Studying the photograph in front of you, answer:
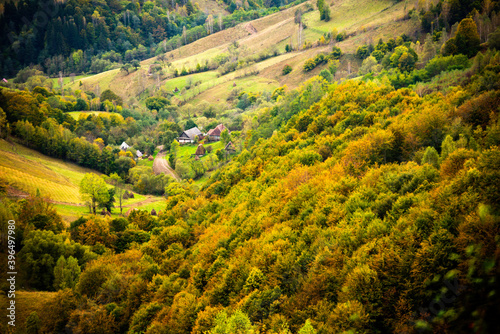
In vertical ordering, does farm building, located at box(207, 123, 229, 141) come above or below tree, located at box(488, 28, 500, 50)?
below

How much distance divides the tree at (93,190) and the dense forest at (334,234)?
1122 cm

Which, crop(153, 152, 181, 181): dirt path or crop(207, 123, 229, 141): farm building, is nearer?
crop(153, 152, 181, 181): dirt path

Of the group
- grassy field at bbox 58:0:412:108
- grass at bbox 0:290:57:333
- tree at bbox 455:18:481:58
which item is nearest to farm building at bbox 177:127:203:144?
grassy field at bbox 58:0:412:108

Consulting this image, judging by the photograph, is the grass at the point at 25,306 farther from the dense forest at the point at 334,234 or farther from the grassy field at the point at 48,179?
the grassy field at the point at 48,179

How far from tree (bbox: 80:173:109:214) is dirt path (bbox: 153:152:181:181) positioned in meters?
25.3

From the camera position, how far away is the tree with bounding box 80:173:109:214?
59.1 metres

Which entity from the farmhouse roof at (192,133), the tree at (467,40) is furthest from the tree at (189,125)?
the tree at (467,40)

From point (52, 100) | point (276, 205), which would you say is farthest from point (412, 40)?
point (52, 100)

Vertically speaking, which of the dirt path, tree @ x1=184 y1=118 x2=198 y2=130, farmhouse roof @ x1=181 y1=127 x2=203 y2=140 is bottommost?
the dirt path

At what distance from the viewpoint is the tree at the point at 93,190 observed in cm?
5906

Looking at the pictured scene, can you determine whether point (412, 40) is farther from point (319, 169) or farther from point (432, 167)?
point (432, 167)

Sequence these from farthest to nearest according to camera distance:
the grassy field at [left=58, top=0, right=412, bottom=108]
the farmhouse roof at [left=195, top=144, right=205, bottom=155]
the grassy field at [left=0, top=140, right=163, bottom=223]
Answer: the grassy field at [left=58, top=0, right=412, bottom=108]
the farmhouse roof at [left=195, top=144, right=205, bottom=155]
the grassy field at [left=0, top=140, right=163, bottom=223]

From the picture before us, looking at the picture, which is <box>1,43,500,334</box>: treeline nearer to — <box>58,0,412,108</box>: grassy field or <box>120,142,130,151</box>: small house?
<box>120,142,130,151</box>: small house

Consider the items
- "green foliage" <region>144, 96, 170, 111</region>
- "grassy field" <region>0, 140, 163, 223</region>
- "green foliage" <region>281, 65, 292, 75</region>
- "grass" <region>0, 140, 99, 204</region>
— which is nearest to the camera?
"grassy field" <region>0, 140, 163, 223</region>
